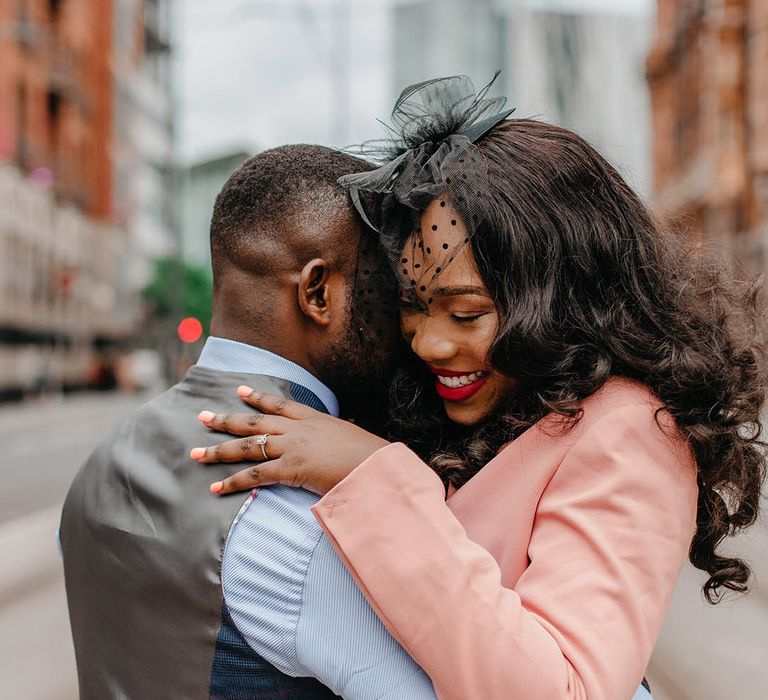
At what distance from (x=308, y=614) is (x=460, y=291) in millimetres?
670

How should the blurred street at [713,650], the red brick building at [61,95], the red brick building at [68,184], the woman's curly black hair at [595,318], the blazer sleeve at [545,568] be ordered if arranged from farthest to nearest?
the red brick building at [68,184]
the red brick building at [61,95]
the blurred street at [713,650]
the woman's curly black hair at [595,318]
the blazer sleeve at [545,568]

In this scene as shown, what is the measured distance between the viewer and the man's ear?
1554 mm

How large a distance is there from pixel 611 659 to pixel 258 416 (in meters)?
0.67

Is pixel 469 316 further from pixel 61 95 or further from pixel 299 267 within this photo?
pixel 61 95

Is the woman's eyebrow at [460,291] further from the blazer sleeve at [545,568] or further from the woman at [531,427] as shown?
the blazer sleeve at [545,568]

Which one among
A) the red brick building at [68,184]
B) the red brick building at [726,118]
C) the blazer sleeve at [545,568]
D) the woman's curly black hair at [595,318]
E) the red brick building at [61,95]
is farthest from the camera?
the red brick building at [68,184]

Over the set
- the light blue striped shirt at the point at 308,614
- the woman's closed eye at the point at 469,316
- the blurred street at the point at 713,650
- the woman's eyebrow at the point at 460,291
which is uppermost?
the woman's eyebrow at the point at 460,291

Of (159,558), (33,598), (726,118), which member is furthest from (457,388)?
(726,118)

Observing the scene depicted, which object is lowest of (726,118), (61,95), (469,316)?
(469,316)

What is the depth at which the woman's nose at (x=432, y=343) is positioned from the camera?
1.62m

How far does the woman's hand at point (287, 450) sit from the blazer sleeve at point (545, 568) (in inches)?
2.7

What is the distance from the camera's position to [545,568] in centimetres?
130

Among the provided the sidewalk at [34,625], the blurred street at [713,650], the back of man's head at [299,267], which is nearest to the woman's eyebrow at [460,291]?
the back of man's head at [299,267]

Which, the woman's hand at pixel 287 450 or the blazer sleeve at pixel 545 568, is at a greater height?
the woman's hand at pixel 287 450
